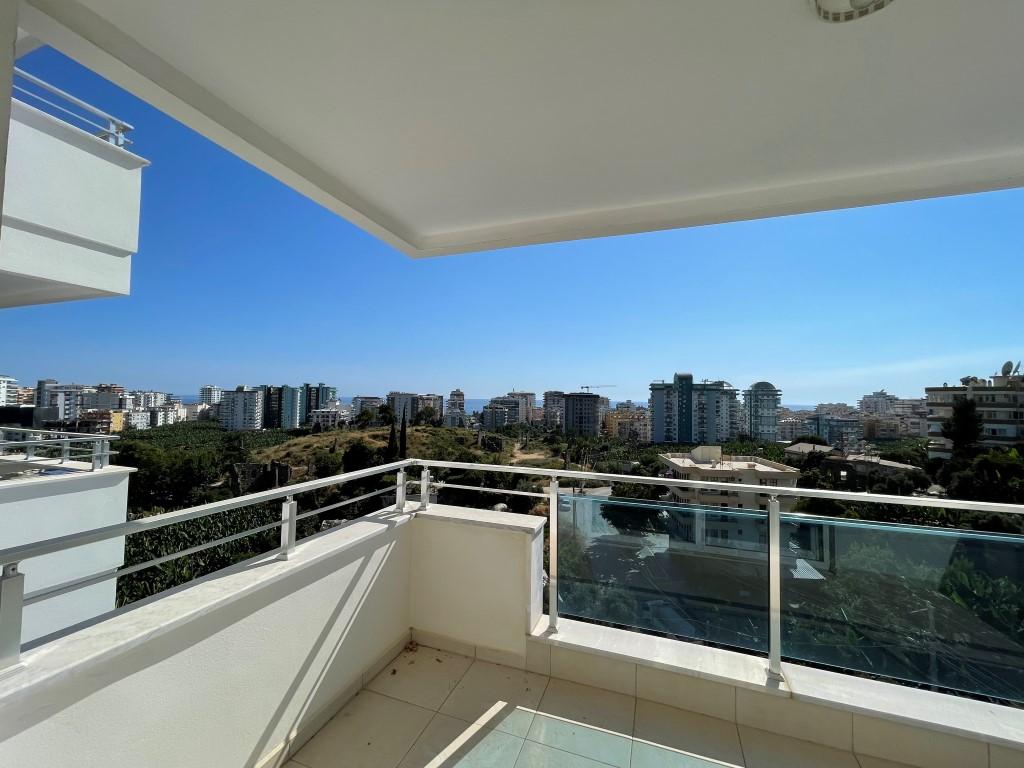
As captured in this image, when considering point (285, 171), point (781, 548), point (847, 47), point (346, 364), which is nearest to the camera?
point (847, 47)

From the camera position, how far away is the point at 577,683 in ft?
6.15

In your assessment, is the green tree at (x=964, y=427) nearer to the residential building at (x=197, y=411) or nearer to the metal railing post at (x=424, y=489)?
the metal railing post at (x=424, y=489)

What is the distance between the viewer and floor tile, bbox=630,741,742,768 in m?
1.46

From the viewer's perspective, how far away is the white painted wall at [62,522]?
3.80 metres

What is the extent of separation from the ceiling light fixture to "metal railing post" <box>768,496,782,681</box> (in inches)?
62.3

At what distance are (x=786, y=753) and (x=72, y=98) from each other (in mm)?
6131

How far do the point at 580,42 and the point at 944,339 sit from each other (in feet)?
52.8

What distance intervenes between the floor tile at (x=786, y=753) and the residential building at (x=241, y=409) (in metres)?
15.3

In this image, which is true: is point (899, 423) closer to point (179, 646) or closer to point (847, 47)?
point (847, 47)

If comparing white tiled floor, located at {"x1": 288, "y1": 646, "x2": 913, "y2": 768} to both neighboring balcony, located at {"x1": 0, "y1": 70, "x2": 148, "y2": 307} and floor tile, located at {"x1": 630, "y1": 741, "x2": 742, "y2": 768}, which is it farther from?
neighboring balcony, located at {"x1": 0, "y1": 70, "x2": 148, "y2": 307}

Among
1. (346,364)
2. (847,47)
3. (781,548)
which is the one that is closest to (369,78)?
(847,47)

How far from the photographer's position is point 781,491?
5.56ft

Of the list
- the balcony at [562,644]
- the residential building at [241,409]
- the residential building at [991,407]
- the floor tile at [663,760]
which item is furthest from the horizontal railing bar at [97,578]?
the residential building at [241,409]

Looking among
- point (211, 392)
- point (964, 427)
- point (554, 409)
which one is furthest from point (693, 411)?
point (211, 392)
